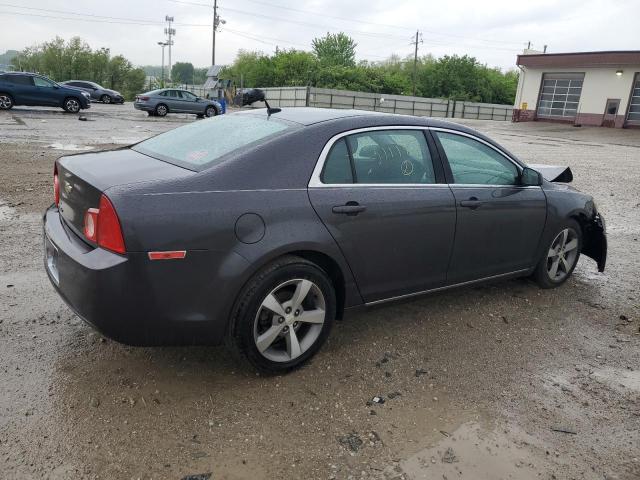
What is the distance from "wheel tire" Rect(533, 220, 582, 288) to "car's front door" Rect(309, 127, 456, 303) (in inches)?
54.0

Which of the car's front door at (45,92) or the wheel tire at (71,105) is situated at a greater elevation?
the car's front door at (45,92)

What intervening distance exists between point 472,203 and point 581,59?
3866 cm

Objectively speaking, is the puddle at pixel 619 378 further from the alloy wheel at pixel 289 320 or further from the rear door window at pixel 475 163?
the alloy wheel at pixel 289 320

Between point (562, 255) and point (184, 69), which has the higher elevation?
point (184, 69)

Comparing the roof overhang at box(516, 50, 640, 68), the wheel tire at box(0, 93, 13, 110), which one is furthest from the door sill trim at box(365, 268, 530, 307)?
the roof overhang at box(516, 50, 640, 68)

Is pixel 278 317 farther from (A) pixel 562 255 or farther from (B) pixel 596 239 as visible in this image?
(B) pixel 596 239

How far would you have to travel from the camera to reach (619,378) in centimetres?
342

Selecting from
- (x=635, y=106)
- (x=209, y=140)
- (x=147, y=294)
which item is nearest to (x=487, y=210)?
(x=209, y=140)

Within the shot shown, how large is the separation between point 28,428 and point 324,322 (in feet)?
5.45

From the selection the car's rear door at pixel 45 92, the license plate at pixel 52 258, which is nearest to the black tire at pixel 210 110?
the car's rear door at pixel 45 92

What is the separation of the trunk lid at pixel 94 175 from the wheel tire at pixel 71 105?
2206 centimetres

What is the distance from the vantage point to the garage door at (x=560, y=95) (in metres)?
37.5

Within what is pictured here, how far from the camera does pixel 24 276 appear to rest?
14.3 ft

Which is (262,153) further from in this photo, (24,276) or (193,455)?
(24,276)
